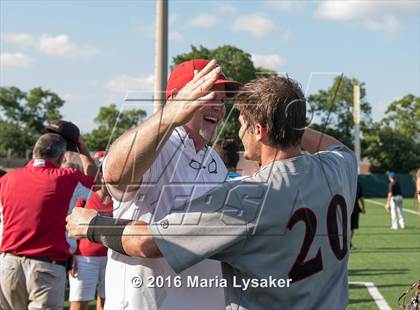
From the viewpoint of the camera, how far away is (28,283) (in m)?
5.29

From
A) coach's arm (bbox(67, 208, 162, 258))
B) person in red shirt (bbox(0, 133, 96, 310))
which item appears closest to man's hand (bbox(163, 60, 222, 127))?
coach's arm (bbox(67, 208, 162, 258))

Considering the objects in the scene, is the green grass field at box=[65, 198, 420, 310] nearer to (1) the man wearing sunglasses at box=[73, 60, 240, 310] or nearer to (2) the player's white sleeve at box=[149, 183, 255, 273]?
(1) the man wearing sunglasses at box=[73, 60, 240, 310]

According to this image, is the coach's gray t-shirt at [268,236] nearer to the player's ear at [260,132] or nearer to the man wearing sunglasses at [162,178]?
the player's ear at [260,132]

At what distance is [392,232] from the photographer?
1952cm

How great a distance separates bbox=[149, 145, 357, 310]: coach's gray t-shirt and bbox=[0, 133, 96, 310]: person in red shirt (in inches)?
123

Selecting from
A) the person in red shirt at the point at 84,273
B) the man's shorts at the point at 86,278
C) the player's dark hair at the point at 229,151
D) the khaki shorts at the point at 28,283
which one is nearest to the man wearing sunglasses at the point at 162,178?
the khaki shorts at the point at 28,283

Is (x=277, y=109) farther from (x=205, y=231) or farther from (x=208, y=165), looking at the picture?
(x=208, y=165)

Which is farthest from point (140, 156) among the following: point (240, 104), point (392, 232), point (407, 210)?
point (407, 210)

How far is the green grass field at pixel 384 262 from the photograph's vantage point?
910 centimetres

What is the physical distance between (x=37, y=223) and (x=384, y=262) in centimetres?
919

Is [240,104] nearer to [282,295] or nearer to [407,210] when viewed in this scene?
[282,295]

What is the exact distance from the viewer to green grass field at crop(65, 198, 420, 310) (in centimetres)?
910

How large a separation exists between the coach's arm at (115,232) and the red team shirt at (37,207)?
9.21ft

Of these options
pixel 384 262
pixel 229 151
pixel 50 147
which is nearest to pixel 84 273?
pixel 50 147
